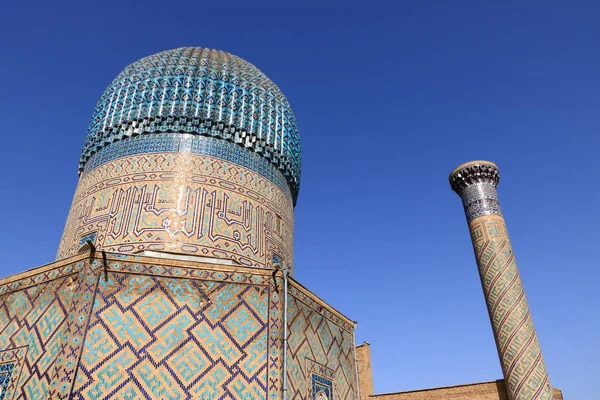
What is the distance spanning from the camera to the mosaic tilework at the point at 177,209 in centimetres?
611

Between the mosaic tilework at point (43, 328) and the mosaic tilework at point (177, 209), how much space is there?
1.26m

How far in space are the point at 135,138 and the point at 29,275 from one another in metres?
2.73

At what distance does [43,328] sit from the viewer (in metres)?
4.46

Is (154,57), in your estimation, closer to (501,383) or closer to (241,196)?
(241,196)

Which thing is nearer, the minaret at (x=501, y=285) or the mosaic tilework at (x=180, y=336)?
the mosaic tilework at (x=180, y=336)

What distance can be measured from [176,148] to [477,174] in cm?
544

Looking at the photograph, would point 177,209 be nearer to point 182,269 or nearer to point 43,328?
point 182,269

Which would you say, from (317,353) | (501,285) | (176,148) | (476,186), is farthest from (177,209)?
(476,186)

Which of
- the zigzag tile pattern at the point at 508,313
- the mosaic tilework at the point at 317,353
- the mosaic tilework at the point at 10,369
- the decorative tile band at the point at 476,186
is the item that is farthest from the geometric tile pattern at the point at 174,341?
the decorative tile band at the point at 476,186

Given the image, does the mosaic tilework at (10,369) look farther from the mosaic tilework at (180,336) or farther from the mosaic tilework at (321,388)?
the mosaic tilework at (321,388)

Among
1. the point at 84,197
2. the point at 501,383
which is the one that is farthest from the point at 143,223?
the point at 501,383

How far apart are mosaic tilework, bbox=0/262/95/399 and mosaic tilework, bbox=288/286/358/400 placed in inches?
78.7

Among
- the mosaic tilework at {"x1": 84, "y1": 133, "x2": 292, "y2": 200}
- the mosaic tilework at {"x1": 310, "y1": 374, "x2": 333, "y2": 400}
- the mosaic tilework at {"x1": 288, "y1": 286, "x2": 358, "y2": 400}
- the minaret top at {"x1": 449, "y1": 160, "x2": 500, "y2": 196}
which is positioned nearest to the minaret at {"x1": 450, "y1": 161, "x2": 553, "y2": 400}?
the minaret top at {"x1": 449, "y1": 160, "x2": 500, "y2": 196}

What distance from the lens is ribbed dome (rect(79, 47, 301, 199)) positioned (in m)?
7.09
